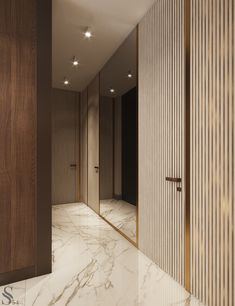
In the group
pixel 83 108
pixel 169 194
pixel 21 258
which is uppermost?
pixel 83 108

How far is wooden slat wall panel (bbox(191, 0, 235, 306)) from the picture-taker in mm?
1565

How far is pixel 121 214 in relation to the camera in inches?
140

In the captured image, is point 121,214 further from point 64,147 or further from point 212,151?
point 64,147

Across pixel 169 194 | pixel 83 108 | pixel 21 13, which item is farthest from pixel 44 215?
pixel 83 108

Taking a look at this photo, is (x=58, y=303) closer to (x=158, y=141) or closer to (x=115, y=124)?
(x=158, y=141)

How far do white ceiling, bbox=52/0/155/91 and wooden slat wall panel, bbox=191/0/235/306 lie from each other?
3.18 ft

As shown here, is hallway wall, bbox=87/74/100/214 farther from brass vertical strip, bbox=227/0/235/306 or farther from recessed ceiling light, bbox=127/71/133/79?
brass vertical strip, bbox=227/0/235/306

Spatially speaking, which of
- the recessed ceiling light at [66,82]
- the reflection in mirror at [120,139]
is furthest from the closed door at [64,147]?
the reflection in mirror at [120,139]

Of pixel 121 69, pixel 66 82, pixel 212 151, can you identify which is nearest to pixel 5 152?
pixel 212 151

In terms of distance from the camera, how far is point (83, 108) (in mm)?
5449

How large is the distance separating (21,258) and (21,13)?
230cm

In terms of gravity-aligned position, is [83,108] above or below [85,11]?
below
